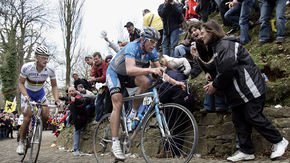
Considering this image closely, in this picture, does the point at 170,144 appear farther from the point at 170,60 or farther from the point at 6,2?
the point at 6,2

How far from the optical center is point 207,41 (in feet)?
17.9

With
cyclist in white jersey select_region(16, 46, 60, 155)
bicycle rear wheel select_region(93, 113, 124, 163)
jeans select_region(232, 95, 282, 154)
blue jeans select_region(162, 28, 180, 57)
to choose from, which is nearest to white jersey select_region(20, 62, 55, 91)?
cyclist in white jersey select_region(16, 46, 60, 155)

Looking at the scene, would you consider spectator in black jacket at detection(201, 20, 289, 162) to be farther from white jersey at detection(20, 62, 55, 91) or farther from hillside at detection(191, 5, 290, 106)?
white jersey at detection(20, 62, 55, 91)

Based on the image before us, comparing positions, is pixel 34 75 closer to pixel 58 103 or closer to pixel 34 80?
pixel 34 80

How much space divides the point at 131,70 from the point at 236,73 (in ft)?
5.24

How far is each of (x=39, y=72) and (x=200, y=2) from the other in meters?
5.24

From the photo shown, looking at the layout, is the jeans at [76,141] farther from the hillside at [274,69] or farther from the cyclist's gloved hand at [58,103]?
the hillside at [274,69]

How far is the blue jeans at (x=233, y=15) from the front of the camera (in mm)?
8438

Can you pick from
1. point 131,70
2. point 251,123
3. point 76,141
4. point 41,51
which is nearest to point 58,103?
point 41,51

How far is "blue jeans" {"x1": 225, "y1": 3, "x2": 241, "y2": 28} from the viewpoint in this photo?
332 inches

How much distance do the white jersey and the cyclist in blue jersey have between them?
199 cm

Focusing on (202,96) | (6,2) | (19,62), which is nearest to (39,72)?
(202,96)

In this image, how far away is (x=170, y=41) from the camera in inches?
370

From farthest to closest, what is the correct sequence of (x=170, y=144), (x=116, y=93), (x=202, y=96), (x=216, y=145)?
(x=202, y=96) → (x=216, y=145) → (x=116, y=93) → (x=170, y=144)
